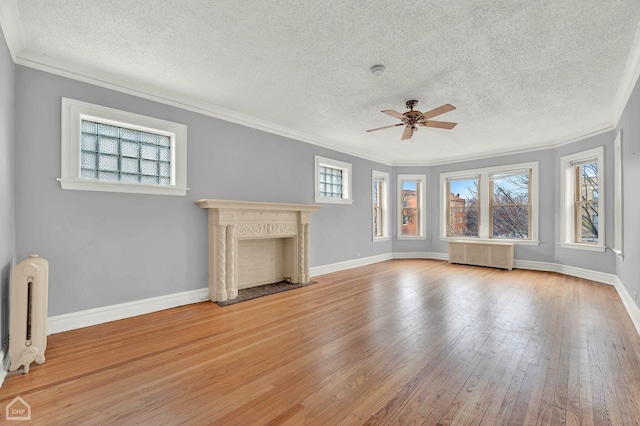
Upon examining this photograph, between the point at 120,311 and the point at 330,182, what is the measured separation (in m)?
4.41

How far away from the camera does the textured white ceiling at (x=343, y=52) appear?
7.50 feet

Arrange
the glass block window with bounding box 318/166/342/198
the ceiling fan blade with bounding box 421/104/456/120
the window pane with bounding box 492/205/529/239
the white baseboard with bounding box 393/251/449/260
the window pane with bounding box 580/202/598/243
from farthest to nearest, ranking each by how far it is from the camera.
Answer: the white baseboard with bounding box 393/251/449/260, the window pane with bounding box 492/205/529/239, the glass block window with bounding box 318/166/342/198, the window pane with bounding box 580/202/598/243, the ceiling fan blade with bounding box 421/104/456/120

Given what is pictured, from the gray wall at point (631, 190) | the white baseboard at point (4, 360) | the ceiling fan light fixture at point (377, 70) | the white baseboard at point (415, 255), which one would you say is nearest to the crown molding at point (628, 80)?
the gray wall at point (631, 190)

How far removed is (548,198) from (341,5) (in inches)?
256

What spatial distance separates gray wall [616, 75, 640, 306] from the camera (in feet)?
10.4

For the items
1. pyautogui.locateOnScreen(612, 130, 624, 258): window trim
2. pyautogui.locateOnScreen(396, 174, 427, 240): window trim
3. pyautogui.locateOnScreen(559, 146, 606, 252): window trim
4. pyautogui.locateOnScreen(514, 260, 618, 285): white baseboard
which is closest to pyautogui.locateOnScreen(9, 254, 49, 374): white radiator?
pyautogui.locateOnScreen(612, 130, 624, 258): window trim

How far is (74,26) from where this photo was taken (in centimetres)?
249

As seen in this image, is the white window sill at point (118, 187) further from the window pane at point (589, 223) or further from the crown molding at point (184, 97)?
the window pane at point (589, 223)

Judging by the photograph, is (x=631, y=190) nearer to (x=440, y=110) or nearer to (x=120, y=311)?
(x=440, y=110)

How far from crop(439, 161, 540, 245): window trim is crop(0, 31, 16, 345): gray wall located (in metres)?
8.20

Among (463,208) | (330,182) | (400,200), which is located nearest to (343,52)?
(330,182)

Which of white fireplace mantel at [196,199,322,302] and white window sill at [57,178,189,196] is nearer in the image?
white window sill at [57,178,189,196]

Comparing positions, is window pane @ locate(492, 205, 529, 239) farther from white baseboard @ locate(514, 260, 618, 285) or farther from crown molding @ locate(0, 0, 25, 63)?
crown molding @ locate(0, 0, 25, 63)

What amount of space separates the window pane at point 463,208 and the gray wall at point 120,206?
5.07 m
